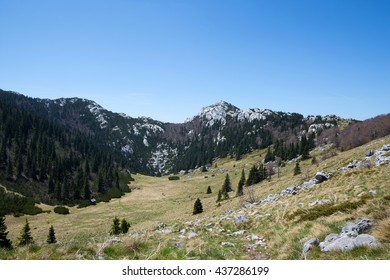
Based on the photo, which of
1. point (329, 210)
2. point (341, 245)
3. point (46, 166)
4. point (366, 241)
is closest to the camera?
point (366, 241)

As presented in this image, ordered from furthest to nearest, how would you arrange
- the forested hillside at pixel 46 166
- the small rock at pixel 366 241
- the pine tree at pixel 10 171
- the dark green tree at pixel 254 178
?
1. the forested hillside at pixel 46 166
2. the pine tree at pixel 10 171
3. the dark green tree at pixel 254 178
4. the small rock at pixel 366 241

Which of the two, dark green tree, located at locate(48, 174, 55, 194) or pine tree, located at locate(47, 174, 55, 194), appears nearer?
pine tree, located at locate(47, 174, 55, 194)

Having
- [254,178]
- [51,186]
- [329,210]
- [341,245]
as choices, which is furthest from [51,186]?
[341,245]

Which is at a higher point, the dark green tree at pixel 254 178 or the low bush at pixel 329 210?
the low bush at pixel 329 210

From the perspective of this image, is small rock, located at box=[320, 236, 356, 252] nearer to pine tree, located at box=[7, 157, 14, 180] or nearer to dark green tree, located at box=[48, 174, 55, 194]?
dark green tree, located at box=[48, 174, 55, 194]

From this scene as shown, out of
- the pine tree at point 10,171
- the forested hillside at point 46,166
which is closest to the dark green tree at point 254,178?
the forested hillside at point 46,166

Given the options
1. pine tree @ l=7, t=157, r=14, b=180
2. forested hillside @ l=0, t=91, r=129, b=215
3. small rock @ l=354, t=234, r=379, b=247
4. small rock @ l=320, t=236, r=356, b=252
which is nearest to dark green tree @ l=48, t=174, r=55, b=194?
forested hillside @ l=0, t=91, r=129, b=215

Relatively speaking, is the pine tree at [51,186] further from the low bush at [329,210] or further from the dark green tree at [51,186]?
the low bush at [329,210]

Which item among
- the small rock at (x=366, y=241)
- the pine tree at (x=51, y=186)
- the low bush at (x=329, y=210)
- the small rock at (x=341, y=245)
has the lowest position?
the pine tree at (x=51, y=186)

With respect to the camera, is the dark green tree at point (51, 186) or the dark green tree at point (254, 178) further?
the dark green tree at point (51, 186)

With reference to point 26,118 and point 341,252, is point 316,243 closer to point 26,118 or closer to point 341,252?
point 341,252

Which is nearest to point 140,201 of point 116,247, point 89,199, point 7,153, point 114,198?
point 114,198

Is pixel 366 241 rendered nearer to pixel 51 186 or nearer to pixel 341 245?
pixel 341 245

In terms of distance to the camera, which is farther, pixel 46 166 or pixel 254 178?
pixel 46 166
